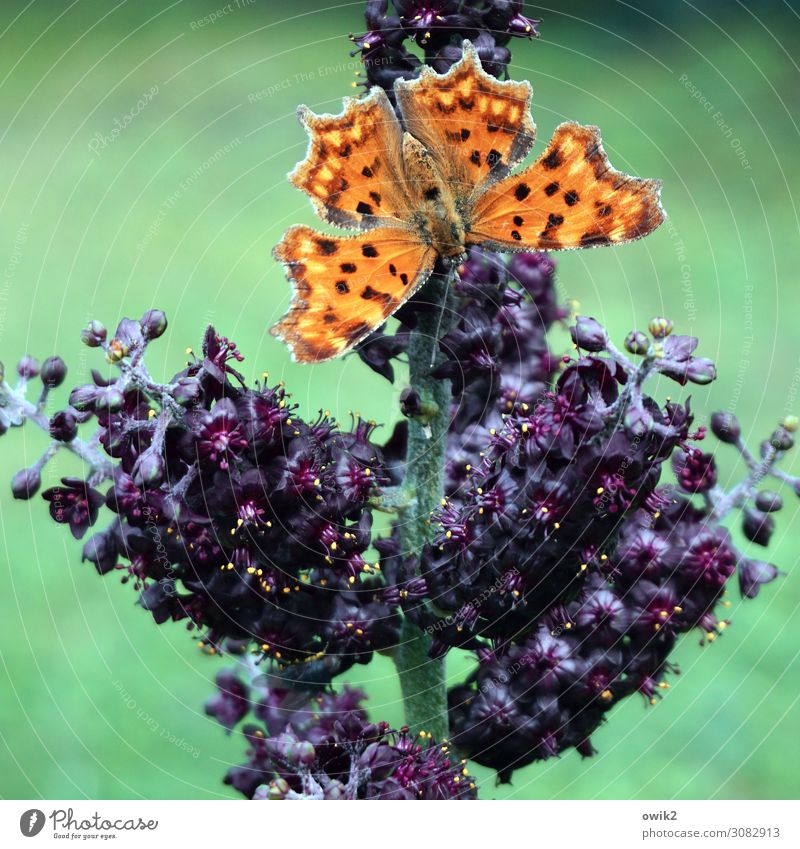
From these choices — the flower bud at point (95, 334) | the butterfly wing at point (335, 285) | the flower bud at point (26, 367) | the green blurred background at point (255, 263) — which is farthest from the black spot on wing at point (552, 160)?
the green blurred background at point (255, 263)

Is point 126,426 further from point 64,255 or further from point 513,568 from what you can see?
point 64,255

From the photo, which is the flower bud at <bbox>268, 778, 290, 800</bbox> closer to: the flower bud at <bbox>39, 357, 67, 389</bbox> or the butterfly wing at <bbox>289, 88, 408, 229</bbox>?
the flower bud at <bbox>39, 357, 67, 389</bbox>

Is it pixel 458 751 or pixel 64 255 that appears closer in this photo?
pixel 458 751

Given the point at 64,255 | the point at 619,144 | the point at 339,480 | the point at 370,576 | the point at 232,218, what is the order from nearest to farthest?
the point at 339,480 → the point at 370,576 → the point at 232,218 → the point at 64,255 → the point at 619,144

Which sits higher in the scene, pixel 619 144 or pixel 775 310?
pixel 619 144

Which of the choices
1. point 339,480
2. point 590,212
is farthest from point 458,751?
point 590,212

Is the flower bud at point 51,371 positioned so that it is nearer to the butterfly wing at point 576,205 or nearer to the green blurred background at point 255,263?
the butterfly wing at point 576,205

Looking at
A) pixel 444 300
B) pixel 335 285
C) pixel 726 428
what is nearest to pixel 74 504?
pixel 335 285
